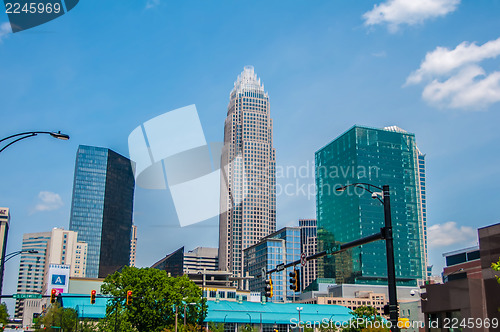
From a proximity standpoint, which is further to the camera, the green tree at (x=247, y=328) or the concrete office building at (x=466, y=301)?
the green tree at (x=247, y=328)

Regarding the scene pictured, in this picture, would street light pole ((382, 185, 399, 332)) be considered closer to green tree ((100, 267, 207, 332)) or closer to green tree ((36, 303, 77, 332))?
green tree ((100, 267, 207, 332))

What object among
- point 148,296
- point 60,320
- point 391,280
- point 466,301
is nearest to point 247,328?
point 60,320

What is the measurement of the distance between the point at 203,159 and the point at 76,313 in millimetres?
51154

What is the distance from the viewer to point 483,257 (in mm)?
48031

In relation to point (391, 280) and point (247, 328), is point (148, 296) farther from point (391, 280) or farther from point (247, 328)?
point (391, 280)

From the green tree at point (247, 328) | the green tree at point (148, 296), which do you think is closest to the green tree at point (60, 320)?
the green tree at point (148, 296)

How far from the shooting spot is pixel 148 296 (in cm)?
7669

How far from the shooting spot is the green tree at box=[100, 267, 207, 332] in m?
76.5

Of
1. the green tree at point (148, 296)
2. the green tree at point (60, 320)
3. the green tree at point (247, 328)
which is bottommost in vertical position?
the green tree at point (247, 328)

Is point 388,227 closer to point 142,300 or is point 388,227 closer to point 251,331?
point 142,300

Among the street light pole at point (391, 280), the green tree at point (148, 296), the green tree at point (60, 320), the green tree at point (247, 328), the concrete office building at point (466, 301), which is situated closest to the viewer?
the street light pole at point (391, 280)

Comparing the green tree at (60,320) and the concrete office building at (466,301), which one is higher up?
the concrete office building at (466,301)

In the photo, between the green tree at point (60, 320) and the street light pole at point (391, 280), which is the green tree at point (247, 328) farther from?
the street light pole at point (391, 280)

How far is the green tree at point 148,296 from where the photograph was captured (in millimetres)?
76500
